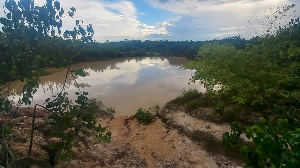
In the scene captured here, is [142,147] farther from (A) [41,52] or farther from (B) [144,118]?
(A) [41,52]

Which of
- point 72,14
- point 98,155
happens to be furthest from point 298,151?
point 98,155

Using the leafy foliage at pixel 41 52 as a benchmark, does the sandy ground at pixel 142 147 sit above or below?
below

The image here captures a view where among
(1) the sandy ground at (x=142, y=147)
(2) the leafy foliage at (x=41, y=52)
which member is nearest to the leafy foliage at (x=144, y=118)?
(1) the sandy ground at (x=142, y=147)

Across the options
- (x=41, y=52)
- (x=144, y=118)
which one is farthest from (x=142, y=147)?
(x=41, y=52)

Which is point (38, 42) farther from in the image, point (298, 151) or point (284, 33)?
point (284, 33)


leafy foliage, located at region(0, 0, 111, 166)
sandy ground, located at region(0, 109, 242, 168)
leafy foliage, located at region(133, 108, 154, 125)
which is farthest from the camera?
leafy foliage, located at region(133, 108, 154, 125)

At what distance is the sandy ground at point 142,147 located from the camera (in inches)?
298

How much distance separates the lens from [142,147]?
9156mm

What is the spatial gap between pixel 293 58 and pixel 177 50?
5580 centimetres

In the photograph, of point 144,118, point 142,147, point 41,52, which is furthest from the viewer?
point 144,118

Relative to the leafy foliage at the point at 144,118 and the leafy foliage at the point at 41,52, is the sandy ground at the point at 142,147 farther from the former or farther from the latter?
the leafy foliage at the point at 41,52

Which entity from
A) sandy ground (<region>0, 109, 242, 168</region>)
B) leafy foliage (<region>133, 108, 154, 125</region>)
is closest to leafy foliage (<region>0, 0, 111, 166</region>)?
sandy ground (<region>0, 109, 242, 168</region>)

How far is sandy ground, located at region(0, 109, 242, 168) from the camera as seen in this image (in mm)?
7562

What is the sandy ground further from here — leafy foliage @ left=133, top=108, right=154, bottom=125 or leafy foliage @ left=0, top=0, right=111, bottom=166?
leafy foliage @ left=0, top=0, right=111, bottom=166
